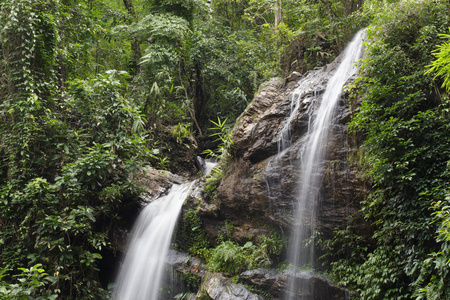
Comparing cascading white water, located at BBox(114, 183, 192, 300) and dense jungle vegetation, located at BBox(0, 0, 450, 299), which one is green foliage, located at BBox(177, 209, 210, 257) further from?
dense jungle vegetation, located at BBox(0, 0, 450, 299)

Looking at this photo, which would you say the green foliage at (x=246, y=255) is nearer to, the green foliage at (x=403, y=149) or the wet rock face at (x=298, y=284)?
the wet rock face at (x=298, y=284)

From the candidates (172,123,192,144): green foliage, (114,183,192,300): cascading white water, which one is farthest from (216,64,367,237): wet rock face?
(172,123,192,144): green foliage

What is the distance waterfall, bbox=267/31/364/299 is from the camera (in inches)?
239

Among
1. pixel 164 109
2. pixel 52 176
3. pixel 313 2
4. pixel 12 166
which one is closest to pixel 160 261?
pixel 52 176

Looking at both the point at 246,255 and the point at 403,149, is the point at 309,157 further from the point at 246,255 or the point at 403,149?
the point at 246,255

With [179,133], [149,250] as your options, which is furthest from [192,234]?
[179,133]

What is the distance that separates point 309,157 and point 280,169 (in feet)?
2.29

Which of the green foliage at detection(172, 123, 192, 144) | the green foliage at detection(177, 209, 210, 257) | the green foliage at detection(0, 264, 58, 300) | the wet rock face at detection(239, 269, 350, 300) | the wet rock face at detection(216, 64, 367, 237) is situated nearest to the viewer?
the green foliage at detection(0, 264, 58, 300)

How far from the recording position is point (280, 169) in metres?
6.77

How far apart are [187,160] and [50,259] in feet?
18.9

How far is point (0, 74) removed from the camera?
26.9ft

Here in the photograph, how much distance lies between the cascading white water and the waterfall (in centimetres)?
308

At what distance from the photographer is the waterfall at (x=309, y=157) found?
606cm

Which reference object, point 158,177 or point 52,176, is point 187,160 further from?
point 52,176
